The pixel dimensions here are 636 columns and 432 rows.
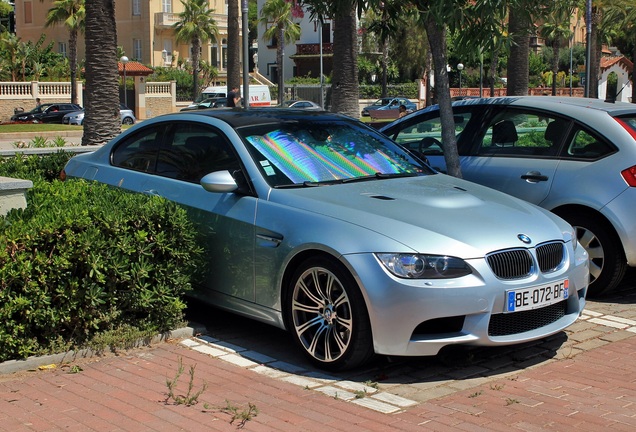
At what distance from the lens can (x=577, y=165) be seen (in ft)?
24.6

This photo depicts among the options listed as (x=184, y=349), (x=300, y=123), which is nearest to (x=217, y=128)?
(x=300, y=123)

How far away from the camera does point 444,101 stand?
824 centimetres

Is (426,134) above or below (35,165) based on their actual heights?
above

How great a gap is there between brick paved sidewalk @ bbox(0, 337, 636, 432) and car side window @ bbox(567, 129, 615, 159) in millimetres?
2319

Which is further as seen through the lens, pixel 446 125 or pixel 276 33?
pixel 276 33

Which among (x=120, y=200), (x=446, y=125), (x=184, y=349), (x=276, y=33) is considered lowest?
(x=184, y=349)

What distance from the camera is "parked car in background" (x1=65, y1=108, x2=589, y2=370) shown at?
509 cm

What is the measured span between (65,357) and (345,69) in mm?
15711

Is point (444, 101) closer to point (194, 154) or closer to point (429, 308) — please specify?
point (194, 154)

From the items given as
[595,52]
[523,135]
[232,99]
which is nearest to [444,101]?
[523,135]

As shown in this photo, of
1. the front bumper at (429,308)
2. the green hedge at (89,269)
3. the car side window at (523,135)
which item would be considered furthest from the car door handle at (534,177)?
the green hedge at (89,269)

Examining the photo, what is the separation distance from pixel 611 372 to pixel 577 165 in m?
2.51

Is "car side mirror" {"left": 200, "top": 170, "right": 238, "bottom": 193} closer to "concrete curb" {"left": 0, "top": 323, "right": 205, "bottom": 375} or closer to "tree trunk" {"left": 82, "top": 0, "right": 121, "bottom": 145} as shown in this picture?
"concrete curb" {"left": 0, "top": 323, "right": 205, "bottom": 375}

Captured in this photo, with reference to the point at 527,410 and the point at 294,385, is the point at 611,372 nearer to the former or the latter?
the point at 527,410
